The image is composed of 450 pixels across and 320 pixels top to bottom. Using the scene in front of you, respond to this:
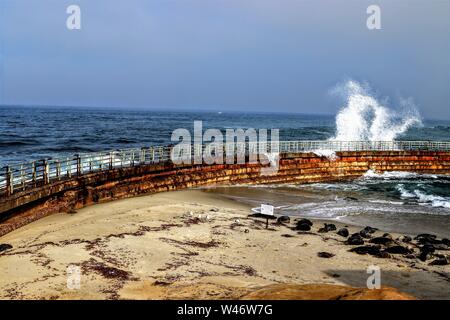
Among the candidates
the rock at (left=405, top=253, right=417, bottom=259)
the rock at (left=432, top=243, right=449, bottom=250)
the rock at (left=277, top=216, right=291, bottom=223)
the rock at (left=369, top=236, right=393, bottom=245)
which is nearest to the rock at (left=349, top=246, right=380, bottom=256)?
the rock at (left=405, top=253, right=417, bottom=259)

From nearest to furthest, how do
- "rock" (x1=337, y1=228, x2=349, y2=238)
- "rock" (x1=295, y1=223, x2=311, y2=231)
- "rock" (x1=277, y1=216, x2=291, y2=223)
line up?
1. "rock" (x1=337, y1=228, x2=349, y2=238)
2. "rock" (x1=295, y1=223, x2=311, y2=231)
3. "rock" (x1=277, y1=216, x2=291, y2=223)

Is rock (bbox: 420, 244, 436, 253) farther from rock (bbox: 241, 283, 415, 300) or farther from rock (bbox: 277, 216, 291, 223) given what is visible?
rock (bbox: 241, 283, 415, 300)

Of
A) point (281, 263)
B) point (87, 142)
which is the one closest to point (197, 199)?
point (281, 263)

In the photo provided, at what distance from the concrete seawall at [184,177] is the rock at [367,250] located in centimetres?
1252

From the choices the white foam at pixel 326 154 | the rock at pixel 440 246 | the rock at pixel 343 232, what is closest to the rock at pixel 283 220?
the rock at pixel 343 232

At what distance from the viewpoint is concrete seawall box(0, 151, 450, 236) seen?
17.7 meters

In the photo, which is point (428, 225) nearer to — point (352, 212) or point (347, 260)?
point (352, 212)

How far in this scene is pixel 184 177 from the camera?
28.0 metres

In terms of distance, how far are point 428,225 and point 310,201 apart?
275 inches

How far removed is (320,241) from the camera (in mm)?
16453

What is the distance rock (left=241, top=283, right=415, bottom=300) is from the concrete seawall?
423 inches

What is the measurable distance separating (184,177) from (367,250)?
49.3ft

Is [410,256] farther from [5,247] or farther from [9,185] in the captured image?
[9,185]

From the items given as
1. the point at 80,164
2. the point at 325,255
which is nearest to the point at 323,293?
the point at 325,255
